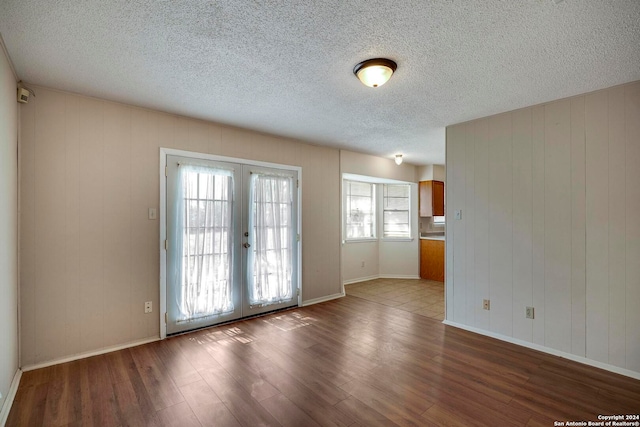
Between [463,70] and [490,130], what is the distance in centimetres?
138

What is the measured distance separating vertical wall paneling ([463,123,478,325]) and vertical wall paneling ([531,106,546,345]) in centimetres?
61

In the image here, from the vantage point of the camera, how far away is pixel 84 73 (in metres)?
2.46

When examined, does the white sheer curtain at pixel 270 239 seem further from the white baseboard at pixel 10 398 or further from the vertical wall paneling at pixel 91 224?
the white baseboard at pixel 10 398

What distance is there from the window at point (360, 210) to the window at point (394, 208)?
29 cm

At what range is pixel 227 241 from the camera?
148 inches

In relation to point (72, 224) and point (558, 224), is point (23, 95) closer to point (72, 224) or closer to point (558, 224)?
point (72, 224)

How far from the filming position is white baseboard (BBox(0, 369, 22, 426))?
1.92 metres

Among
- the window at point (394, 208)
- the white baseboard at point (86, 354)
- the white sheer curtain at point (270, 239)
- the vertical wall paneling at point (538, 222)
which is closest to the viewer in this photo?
the white baseboard at point (86, 354)

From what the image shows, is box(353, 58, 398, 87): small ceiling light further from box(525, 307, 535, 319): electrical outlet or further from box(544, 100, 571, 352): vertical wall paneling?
box(525, 307, 535, 319): electrical outlet

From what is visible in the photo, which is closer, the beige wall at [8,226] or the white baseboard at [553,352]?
the beige wall at [8,226]

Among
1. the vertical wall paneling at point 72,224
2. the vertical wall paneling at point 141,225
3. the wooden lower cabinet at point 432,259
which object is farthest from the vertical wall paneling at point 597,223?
the vertical wall paneling at point 72,224

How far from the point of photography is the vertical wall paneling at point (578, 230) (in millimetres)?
2799

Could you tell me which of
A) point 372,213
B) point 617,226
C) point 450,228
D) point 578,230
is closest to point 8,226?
point 450,228

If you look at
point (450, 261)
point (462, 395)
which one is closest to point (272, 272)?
point (450, 261)
